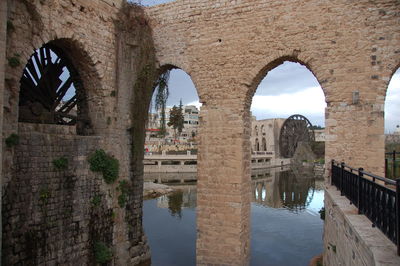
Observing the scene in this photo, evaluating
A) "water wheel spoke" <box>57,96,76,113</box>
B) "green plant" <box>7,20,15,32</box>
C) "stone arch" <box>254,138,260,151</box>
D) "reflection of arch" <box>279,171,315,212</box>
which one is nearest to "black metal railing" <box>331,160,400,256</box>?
"green plant" <box>7,20,15,32</box>

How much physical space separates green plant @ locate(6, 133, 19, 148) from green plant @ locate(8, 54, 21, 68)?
3.35 feet

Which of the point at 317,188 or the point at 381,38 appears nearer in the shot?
the point at 381,38

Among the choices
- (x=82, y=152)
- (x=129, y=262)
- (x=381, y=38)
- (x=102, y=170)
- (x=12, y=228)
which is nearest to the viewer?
(x=12, y=228)

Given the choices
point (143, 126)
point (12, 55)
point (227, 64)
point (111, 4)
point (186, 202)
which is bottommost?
point (186, 202)

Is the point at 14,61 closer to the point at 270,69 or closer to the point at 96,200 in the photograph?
the point at 96,200

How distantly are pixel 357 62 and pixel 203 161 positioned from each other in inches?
135

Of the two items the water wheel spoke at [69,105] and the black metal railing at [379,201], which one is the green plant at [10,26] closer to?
the water wheel spoke at [69,105]

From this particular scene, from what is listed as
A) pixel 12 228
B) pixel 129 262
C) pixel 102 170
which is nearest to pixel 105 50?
pixel 102 170

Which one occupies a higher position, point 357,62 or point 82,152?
point 357,62

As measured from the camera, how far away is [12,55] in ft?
15.1

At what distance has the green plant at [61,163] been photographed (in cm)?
524

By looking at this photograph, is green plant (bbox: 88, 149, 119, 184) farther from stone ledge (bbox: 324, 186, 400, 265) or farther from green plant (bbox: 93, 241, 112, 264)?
stone ledge (bbox: 324, 186, 400, 265)

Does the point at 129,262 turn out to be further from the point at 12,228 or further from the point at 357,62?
the point at 357,62

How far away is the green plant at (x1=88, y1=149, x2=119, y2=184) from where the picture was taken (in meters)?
6.08
